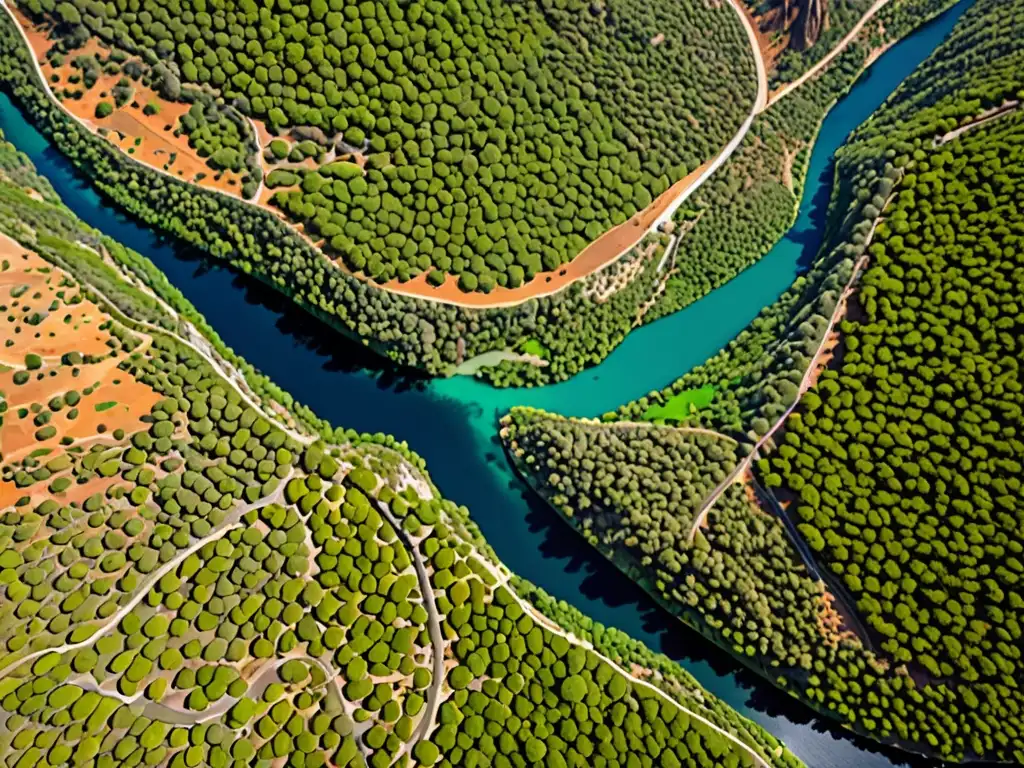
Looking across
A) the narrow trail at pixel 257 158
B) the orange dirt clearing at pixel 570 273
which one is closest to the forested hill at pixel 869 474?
the orange dirt clearing at pixel 570 273

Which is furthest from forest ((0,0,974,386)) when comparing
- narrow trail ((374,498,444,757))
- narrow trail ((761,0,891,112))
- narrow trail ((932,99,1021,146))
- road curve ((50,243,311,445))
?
narrow trail ((374,498,444,757))

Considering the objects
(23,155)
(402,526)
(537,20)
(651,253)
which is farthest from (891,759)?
(23,155)

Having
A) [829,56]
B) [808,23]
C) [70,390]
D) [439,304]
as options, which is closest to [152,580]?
[70,390]

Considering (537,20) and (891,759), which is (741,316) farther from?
(891,759)

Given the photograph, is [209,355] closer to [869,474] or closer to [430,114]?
[430,114]

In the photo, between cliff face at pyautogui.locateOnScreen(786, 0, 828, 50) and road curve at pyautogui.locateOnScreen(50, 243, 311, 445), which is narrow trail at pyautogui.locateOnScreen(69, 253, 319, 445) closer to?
road curve at pyautogui.locateOnScreen(50, 243, 311, 445)

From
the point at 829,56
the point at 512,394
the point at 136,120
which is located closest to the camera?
the point at 512,394
